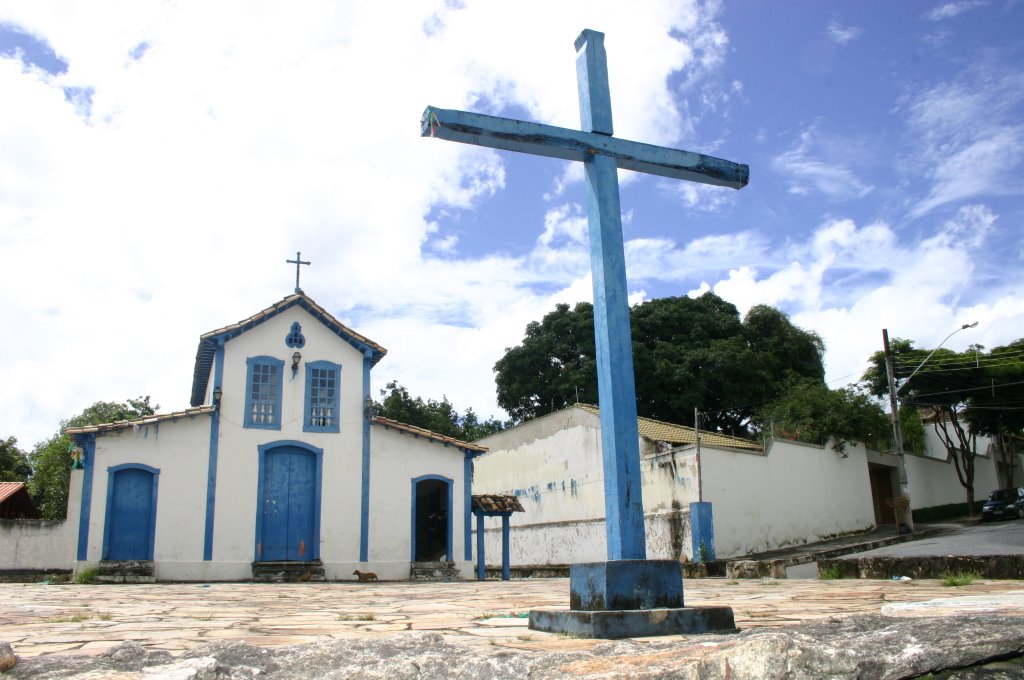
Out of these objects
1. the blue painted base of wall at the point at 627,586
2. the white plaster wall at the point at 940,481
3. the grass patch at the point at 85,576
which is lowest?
the grass patch at the point at 85,576

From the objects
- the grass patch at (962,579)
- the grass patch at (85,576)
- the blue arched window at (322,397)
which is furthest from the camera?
the blue arched window at (322,397)

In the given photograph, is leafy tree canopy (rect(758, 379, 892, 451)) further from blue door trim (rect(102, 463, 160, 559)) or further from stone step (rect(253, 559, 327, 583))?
blue door trim (rect(102, 463, 160, 559))

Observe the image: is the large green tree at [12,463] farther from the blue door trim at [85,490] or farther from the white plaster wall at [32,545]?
the blue door trim at [85,490]

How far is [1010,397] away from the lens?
99.6 ft

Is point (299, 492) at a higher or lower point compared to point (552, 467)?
lower

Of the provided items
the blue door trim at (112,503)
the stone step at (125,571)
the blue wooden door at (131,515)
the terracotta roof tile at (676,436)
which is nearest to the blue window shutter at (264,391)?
the blue door trim at (112,503)

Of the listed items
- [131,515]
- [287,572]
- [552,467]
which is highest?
[552,467]

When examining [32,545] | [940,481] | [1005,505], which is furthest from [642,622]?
[940,481]

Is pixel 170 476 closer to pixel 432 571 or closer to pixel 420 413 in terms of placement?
pixel 432 571

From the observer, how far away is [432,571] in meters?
17.6

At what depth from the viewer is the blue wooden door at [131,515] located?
15.7 metres

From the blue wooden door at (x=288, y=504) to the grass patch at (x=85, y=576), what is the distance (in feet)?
10.1

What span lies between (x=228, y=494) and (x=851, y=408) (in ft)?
65.0

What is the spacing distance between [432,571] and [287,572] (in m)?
3.08
